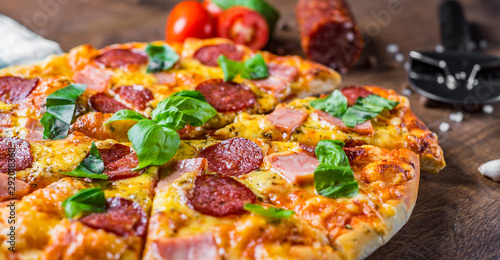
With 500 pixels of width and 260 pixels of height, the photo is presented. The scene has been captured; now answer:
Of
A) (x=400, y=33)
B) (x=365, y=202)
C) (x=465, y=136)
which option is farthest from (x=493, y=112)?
(x=365, y=202)

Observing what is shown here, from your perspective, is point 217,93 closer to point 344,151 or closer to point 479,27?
point 344,151

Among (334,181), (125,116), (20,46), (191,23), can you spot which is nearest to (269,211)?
(334,181)

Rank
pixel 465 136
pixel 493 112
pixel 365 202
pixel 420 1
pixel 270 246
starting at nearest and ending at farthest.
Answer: pixel 270 246 → pixel 365 202 → pixel 465 136 → pixel 493 112 → pixel 420 1

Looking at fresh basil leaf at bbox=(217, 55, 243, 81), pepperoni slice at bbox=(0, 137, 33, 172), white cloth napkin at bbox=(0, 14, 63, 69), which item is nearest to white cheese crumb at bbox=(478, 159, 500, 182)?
fresh basil leaf at bbox=(217, 55, 243, 81)

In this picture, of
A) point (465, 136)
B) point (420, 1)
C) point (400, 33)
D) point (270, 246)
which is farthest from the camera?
point (420, 1)

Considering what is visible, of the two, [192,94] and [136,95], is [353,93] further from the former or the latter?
[136,95]

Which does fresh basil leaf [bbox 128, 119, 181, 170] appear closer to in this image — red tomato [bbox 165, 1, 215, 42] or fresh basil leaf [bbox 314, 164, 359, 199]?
fresh basil leaf [bbox 314, 164, 359, 199]

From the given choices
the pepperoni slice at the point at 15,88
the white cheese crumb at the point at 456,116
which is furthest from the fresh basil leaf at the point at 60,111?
the white cheese crumb at the point at 456,116

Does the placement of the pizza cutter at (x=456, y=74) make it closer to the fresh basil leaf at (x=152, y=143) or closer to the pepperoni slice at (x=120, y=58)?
the pepperoni slice at (x=120, y=58)
